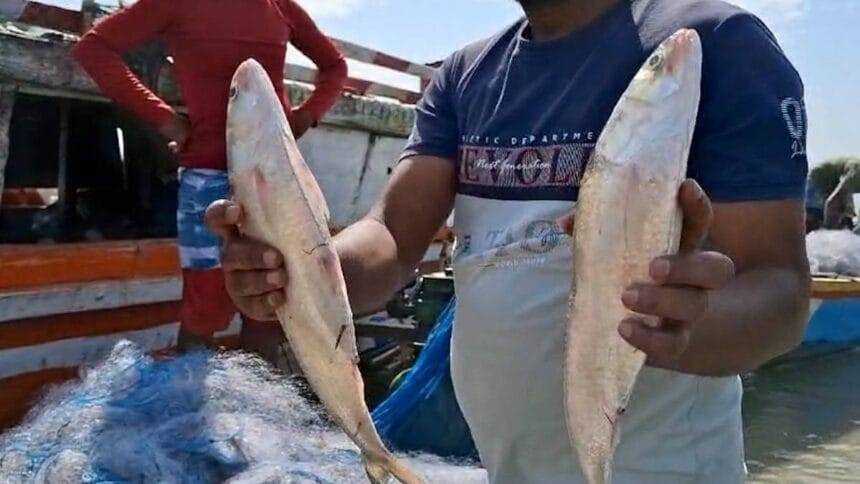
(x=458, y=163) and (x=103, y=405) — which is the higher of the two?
(x=458, y=163)

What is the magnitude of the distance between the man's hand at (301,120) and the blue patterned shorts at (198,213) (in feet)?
2.51

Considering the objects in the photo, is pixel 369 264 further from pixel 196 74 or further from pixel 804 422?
pixel 804 422

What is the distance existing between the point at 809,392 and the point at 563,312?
27.5 feet

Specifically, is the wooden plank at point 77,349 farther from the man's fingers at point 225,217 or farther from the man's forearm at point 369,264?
the man's fingers at point 225,217

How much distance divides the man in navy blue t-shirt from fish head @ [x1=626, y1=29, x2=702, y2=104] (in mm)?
158

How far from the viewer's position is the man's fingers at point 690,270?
1.61 meters

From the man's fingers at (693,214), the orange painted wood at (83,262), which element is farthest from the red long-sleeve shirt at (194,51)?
the man's fingers at (693,214)

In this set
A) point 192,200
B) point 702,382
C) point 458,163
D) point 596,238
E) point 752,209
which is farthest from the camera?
point 192,200

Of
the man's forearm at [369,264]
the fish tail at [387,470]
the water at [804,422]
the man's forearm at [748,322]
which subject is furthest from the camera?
the water at [804,422]

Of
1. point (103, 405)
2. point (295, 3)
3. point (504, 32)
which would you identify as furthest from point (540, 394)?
point (295, 3)

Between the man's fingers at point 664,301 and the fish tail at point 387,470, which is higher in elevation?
the man's fingers at point 664,301

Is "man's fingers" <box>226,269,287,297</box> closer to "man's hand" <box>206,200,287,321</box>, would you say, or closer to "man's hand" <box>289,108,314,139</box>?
"man's hand" <box>206,200,287,321</box>

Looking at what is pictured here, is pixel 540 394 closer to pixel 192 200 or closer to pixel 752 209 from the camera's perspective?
pixel 752 209

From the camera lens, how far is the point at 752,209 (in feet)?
6.41
